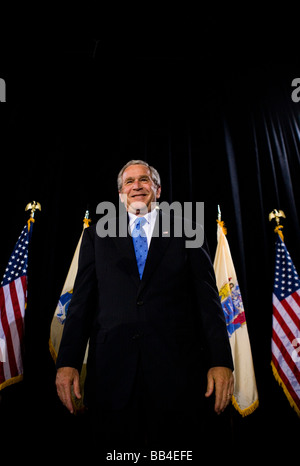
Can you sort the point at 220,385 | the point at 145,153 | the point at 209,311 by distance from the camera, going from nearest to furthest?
1. the point at 220,385
2. the point at 209,311
3. the point at 145,153

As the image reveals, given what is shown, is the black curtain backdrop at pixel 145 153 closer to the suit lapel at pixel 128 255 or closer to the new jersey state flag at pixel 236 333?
the new jersey state flag at pixel 236 333

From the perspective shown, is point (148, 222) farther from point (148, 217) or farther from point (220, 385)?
point (220, 385)

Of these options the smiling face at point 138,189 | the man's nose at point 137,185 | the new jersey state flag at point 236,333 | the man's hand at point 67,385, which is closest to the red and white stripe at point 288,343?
the new jersey state flag at point 236,333

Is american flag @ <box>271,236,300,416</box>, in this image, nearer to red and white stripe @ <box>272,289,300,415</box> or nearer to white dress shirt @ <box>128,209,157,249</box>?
red and white stripe @ <box>272,289,300,415</box>

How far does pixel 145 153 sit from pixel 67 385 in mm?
2700

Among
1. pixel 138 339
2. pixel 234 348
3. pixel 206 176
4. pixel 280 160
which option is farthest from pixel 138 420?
pixel 280 160

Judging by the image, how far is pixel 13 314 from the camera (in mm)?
2244

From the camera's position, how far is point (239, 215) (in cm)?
305

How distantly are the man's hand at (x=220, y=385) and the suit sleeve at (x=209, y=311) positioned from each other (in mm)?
25

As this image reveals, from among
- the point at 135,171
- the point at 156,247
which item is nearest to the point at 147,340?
the point at 156,247

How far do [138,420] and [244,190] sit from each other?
271cm

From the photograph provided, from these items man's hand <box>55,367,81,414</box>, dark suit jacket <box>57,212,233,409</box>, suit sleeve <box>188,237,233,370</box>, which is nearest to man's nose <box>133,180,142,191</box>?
dark suit jacket <box>57,212,233,409</box>

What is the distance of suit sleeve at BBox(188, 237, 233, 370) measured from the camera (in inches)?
44.4
